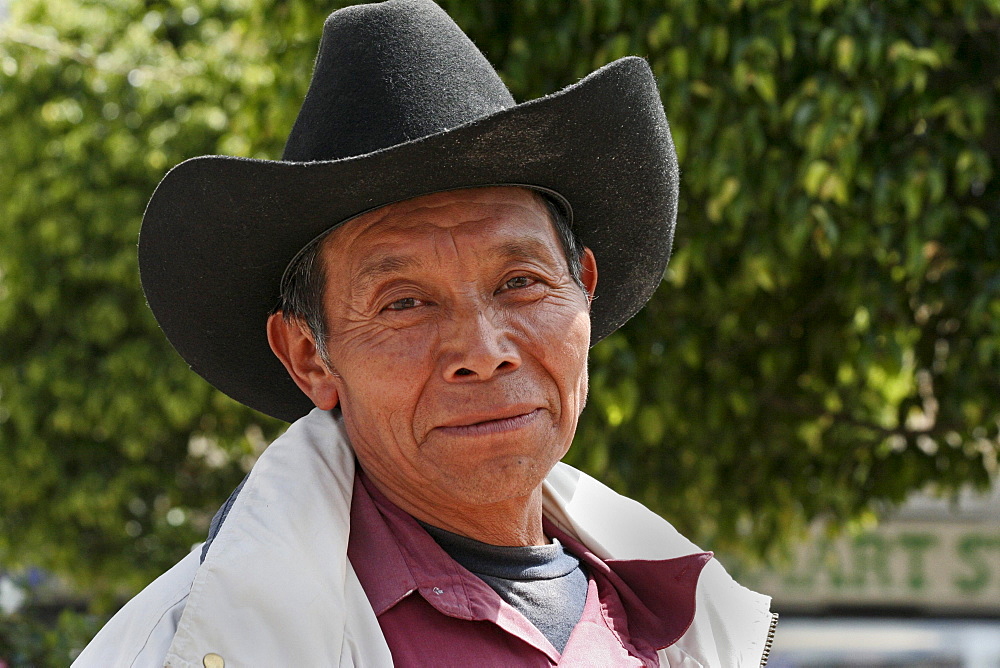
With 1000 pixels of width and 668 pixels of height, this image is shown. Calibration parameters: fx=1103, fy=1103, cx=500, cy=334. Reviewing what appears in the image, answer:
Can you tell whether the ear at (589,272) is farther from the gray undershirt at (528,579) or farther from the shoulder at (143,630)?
the shoulder at (143,630)

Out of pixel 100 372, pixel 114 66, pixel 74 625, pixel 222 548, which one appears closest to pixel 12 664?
pixel 74 625

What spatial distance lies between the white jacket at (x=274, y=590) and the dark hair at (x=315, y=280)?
15cm

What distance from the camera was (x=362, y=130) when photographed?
1.66 metres

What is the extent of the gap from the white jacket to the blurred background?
189 cm

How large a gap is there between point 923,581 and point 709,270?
8359 mm

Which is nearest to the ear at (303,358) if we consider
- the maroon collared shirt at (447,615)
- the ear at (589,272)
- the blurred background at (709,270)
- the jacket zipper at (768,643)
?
the maroon collared shirt at (447,615)

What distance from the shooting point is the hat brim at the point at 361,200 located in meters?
1.59

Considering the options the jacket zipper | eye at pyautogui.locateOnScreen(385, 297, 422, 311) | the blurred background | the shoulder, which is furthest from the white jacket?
the blurred background

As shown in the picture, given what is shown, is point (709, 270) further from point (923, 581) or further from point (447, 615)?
point (923, 581)

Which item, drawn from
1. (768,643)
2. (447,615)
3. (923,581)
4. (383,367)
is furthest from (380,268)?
(923,581)

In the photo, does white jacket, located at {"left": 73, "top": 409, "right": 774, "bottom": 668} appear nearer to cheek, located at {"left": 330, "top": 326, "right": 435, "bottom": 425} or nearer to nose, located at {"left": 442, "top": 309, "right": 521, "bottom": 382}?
cheek, located at {"left": 330, "top": 326, "right": 435, "bottom": 425}

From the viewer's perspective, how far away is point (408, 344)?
1.64 m

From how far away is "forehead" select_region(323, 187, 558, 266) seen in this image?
166 cm

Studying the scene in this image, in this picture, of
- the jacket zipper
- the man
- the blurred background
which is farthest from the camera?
the blurred background
